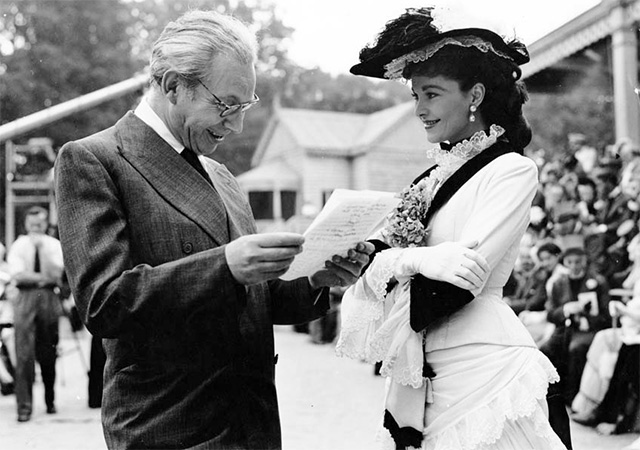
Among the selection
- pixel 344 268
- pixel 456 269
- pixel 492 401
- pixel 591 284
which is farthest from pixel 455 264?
pixel 591 284

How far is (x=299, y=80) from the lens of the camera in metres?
31.2

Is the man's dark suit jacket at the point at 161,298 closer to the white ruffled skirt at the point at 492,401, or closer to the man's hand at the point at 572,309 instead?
the white ruffled skirt at the point at 492,401

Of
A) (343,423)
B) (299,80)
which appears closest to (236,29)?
(343,423)

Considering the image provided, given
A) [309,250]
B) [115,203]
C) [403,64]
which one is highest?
[403,64]

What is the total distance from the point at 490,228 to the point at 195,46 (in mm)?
1016

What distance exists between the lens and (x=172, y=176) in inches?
81.4

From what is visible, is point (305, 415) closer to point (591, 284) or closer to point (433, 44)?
point (591, 284)

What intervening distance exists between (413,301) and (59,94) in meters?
27.5

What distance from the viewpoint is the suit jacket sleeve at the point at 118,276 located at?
1.75m

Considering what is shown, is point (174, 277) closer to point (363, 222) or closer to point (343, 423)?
point (363, 222)

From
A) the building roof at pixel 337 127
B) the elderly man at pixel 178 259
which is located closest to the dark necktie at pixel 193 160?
the elderly man at pixel 178 259

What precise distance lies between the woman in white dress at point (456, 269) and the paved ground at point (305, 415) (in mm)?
2928

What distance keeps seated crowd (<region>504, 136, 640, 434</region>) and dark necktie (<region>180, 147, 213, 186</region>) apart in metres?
4.42

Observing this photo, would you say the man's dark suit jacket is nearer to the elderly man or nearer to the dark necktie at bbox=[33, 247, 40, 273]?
the elderly man
